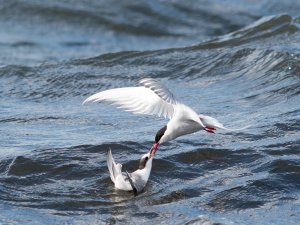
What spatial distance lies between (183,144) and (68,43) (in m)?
8.04

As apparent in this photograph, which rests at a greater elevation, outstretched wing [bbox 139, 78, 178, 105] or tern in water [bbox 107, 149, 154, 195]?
outstretched wing [bbox 139, 78, 178, 105]

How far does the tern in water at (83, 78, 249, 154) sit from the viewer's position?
6.94 meters

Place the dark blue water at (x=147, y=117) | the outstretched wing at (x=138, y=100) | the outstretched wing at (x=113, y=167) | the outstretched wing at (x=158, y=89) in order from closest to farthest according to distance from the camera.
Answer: the outstretched wing at (x=158, y=89) → the dark blue water at (x=147, y=117) → the outstretched wing at (x=113, y=167) → the outstretched wing at (x=138, y=100)

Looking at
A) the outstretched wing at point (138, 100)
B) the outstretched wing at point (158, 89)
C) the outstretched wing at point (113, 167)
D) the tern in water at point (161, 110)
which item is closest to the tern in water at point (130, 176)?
the outstretched wing at point (113, 167)

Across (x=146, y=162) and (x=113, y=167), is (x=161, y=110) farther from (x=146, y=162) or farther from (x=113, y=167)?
(x=113, y=167)

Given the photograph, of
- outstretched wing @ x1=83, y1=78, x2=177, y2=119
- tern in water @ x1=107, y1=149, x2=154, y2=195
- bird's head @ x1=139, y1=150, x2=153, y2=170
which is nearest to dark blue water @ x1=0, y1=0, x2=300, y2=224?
tern in water @ x1=107, y1=149, x2=154, y2=195

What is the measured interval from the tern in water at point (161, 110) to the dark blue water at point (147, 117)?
18.0 inches

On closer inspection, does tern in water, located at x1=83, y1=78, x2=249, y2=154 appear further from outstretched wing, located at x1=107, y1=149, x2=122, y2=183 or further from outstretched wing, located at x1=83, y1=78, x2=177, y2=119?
outstretched wing, located at x1=107, y1=149, x2=122, y2=183

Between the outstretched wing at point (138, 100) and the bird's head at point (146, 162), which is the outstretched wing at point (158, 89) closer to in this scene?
the outstretched wing at point (138, 100)

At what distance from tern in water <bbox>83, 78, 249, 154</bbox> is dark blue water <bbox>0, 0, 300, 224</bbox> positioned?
0.46 metres

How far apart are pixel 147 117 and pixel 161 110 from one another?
2.43 metres

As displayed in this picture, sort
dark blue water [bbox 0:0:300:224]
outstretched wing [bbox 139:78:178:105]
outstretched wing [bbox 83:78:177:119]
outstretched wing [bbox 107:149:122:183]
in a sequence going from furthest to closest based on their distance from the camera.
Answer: outstretched wing [bbox 83:78:177:119] → outstretched wing [bbox 107:149:122:183] → dark blue water [bbox 0:0:300:224] → outstretched wing [bbox 139:78:178:105]

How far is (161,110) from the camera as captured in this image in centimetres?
714

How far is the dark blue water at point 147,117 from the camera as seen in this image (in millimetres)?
A: 6699
